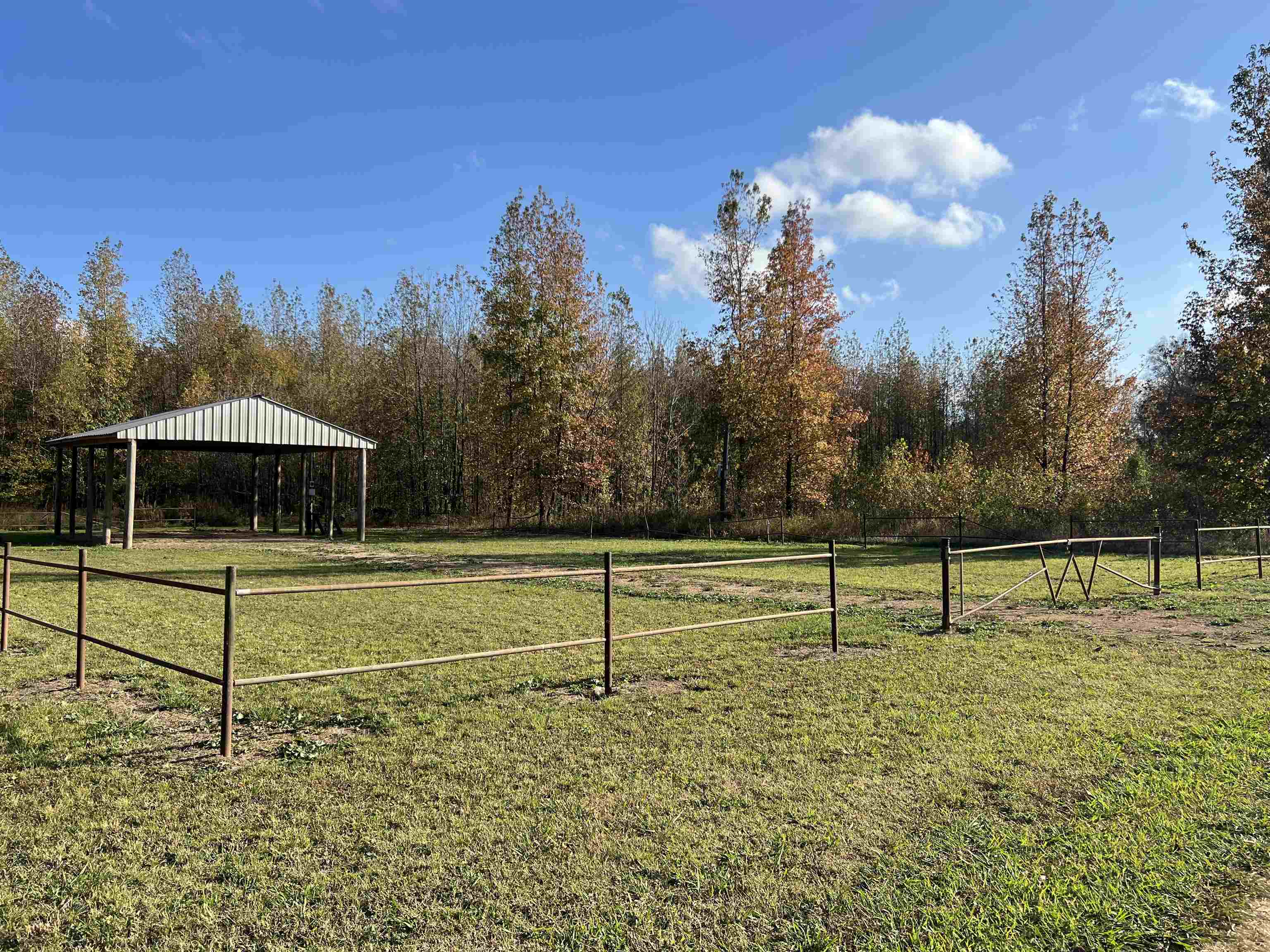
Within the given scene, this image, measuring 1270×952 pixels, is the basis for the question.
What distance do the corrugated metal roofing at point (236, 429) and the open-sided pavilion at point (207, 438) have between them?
2cm

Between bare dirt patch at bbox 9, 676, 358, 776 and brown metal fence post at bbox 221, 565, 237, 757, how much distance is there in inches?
4.5

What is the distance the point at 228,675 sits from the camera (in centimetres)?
493

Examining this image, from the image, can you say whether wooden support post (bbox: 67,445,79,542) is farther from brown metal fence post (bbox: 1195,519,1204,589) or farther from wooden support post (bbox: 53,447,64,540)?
brown metal fence post (bbox: 1195,519,1204,589)

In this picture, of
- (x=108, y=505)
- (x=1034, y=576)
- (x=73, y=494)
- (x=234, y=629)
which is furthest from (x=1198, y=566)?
(x=73, y=494)

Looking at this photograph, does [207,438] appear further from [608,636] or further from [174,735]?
[608,636]

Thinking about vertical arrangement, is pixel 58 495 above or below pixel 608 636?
above

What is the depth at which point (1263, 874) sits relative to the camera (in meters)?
3.32

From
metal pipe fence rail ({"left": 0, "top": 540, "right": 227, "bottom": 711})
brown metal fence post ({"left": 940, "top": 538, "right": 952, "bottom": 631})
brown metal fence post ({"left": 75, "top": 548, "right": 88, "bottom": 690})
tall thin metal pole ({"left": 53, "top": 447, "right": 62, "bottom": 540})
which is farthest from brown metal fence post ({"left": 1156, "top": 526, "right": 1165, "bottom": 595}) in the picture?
tall thin metal pole ({"left": 53, "top": 447, "right": 62, "bottom": 540})

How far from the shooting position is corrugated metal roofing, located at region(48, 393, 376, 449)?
22.9 metres

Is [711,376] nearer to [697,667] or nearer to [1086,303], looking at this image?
[1086,303]

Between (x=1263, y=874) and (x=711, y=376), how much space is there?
30.7m

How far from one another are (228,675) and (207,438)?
2214 cm

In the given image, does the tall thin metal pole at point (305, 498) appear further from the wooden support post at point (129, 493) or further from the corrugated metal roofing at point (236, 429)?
the wooden support post at point (129, 493)

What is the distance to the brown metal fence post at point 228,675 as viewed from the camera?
4828 millimetres
